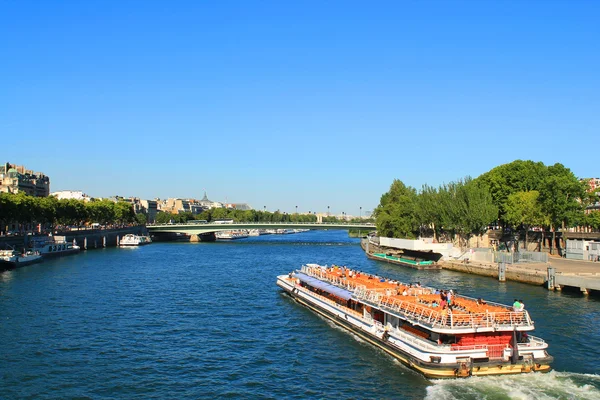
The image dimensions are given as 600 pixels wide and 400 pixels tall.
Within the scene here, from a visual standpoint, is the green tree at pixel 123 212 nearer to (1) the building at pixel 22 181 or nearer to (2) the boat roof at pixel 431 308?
(1) the building at pixel 22 181

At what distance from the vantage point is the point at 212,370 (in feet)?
101

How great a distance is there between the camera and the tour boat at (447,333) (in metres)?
27.7

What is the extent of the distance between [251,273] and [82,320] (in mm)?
35352

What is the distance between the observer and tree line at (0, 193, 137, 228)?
102119mm

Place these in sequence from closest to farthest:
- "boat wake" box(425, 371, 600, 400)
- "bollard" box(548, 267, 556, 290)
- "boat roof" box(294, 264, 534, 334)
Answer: "boat wake" box(425, 371, 600, 400) < "boat roof" box(294, 264, 534, 334) < "bollard" box(548, 267, 556, 290)

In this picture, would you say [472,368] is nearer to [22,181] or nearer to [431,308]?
[431,308]

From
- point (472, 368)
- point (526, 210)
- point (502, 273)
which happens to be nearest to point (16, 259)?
point (502, 273)

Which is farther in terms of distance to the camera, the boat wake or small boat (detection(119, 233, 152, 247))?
small boat (detection(119, 233, 152, 247))

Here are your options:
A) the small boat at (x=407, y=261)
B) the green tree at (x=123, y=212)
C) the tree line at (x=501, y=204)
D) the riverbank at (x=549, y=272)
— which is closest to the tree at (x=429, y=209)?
the tree line at (x=501, y=204)

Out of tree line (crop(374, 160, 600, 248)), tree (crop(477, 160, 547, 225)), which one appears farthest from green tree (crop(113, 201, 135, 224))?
tree (crop(477, 160, 547, 225))

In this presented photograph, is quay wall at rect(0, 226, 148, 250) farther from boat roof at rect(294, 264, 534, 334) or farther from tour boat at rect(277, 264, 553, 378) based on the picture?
tour boat at rect(277, 264, 553, 378)

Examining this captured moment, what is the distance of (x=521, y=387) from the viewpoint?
2608 centimetres

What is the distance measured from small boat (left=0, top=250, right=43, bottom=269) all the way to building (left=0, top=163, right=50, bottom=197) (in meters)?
75.6

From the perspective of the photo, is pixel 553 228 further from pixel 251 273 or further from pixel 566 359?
pixel 566 359
